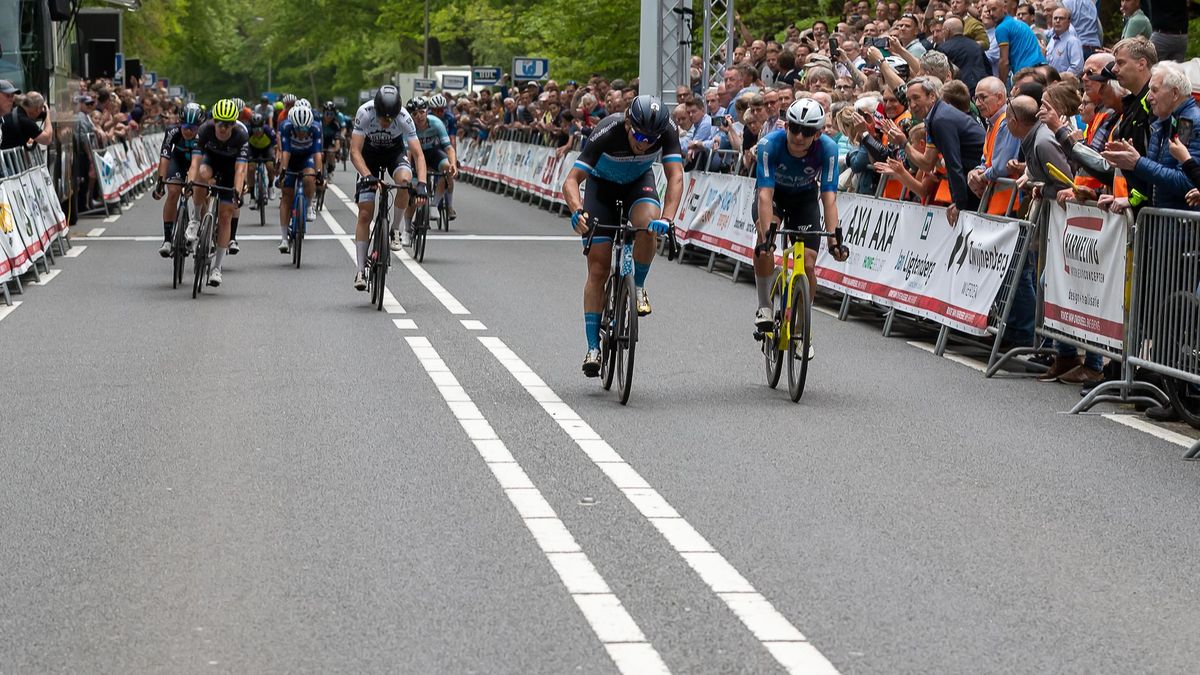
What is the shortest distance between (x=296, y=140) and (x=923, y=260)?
30.5 ft

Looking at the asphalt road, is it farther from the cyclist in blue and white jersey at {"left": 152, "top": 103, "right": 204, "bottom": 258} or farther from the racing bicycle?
the cyclist in blue and white jersey at {"left": 152, "top": 103, "right": 204, "bottom": 258}

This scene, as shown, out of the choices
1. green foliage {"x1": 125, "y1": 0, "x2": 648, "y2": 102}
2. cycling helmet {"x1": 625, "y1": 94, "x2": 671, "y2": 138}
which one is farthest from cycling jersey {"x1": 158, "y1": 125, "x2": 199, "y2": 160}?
green foliage {"x1": 125, "y1": 0, "x2": 648, "y2": 102}

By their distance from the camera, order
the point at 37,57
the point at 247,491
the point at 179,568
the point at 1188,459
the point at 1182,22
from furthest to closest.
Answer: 1. the point at 37,57
2. the point at 1182,22
3. the point at 1188,459
4. the point at 247,491
5. the point at 179,568

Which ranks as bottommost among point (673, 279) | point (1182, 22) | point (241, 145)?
point (673, 279)

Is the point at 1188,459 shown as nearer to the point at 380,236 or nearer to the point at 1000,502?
the point at 1000,502

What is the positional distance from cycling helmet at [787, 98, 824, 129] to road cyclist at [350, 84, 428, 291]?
5.85 m

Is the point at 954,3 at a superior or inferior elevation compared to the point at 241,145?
superior

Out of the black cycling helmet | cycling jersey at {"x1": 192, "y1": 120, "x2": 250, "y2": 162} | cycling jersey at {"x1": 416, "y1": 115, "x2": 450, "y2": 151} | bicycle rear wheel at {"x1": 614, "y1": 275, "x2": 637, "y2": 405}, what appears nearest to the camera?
bicycle rear wheel at {"x1": 614, "y1": 275, "x2": 637, "y2": 405}

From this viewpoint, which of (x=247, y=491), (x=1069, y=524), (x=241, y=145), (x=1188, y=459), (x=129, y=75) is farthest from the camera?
(x=129, y=75)

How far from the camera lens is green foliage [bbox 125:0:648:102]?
44.4m

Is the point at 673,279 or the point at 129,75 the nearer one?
the point at 673,279

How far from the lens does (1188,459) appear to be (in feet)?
30.5

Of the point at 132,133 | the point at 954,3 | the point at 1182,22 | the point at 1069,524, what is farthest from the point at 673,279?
the point at 132,133

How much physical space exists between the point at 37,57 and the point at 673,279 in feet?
29.5
